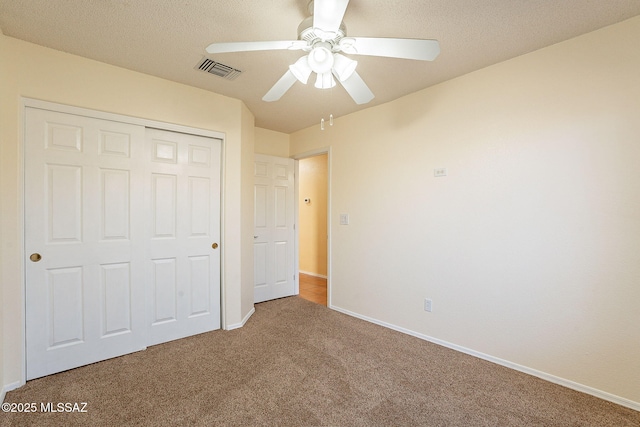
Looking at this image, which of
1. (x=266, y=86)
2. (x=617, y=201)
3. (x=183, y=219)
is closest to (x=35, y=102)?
(x=183, y=219)

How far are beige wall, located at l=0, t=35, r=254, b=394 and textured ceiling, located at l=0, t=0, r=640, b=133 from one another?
138 millimetres

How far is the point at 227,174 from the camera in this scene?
307 centimetres

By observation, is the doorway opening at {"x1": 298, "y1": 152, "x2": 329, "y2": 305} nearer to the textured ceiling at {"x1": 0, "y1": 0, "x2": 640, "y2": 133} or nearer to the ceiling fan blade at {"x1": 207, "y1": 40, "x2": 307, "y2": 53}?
the textured ceiling at {"x1": 0, "y1": 0, "x2": 640, "y2": 133}

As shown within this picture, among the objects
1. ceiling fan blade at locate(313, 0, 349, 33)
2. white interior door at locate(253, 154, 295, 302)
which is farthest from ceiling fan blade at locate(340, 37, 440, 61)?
white interior door at locate(253, 154, 295, 302)

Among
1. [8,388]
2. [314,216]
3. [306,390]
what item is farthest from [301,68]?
[314,216]

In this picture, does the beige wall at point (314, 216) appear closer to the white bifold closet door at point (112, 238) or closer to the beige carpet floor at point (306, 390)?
the white bifold closet door at point (112, 238)

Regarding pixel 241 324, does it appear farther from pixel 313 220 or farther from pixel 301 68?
pixel 313 220

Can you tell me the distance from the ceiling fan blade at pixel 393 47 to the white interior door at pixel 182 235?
200 centimetres

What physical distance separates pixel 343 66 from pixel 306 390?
6.96ft

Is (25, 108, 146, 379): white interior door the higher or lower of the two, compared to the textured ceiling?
lower

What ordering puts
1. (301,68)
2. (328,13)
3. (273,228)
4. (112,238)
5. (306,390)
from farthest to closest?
(273,228)
(112,238)
(306,390)
(301,68)
(328,13)

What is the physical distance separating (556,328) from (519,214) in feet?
2.84

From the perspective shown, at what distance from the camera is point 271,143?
4203 millimetres

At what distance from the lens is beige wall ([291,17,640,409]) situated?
6.21 ft
